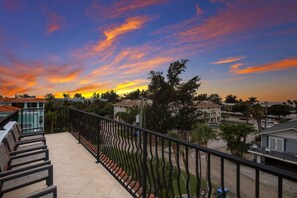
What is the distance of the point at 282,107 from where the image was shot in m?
52.3

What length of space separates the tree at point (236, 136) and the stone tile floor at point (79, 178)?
21.8 metres

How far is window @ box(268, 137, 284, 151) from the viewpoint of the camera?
65.4 feet

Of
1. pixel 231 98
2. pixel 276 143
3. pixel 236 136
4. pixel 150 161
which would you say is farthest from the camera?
pixel 231 98

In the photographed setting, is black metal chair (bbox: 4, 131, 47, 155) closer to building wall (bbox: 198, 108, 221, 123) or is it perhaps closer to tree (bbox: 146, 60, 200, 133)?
tree (bbox: 146, 60, 200, 133)

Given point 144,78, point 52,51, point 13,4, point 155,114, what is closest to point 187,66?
point 144,78

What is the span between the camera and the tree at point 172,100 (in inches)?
1218

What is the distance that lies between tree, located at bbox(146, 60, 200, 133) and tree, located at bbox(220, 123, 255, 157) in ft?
29.3

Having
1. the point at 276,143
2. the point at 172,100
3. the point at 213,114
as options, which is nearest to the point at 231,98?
the point at 213,114

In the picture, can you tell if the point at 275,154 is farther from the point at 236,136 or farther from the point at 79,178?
the point at 79,178

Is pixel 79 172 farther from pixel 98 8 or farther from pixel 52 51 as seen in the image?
pixel 52 51

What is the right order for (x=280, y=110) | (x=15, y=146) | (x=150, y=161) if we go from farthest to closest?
(x=280, y=110)
(x=15, y=146)
(x=150, y=161)

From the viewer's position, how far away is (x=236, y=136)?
23.5m

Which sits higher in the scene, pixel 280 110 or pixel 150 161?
pixel 150 161

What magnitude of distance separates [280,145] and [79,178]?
22581 mm
